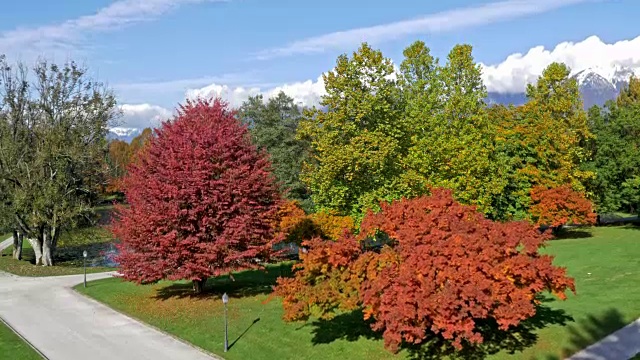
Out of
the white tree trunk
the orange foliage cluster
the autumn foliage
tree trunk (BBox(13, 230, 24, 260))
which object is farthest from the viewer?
tree trunk (BBox(13, 230, 24, 260))

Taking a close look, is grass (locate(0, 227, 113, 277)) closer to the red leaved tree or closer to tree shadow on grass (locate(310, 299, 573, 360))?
the red leaved tree

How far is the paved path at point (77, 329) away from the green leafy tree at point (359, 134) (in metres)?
11.5

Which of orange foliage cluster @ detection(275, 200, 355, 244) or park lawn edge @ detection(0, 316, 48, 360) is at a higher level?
orange foliage cluster @ detection(275, 200, 355, 244)

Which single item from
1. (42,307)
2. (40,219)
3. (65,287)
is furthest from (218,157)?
(40,219)

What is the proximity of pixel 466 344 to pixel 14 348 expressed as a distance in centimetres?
1668

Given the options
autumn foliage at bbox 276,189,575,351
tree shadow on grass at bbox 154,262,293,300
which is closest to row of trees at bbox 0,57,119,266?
tree shadow on grass at bbox 154,262,293,300

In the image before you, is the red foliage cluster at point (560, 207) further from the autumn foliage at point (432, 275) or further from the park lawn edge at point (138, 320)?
the park lawn edge at point (138, 320)

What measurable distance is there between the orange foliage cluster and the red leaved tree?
7819 mm

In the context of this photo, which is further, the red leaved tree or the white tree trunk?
the white tree trunk

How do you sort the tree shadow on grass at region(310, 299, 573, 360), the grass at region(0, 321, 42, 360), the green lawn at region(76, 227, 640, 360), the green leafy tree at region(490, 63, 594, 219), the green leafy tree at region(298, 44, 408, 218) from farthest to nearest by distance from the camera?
the green leafy tree at region(490, 63, 594, 219)
the green leafy tree at region(298, 44, 408, 218)
the grass at region(0, 321, 42, 360)
the green lawn at region(76, 227, 640, 360)
the tree shadow on grass at region(310, 299, 573, 360)

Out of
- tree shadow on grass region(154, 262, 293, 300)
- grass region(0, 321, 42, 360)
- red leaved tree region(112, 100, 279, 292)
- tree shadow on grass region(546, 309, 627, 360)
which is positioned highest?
red leaved tree region(112, 100, 279, 292)

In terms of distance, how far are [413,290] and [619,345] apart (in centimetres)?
798

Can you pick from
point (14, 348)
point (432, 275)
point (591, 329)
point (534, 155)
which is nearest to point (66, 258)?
point (14, 348)

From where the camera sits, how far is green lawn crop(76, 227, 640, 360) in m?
17.7
